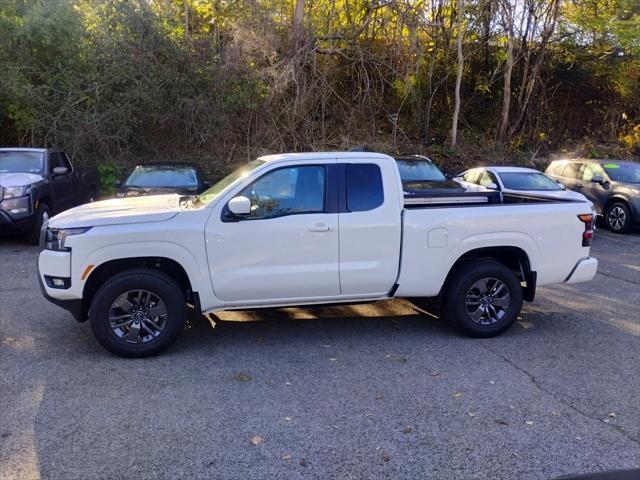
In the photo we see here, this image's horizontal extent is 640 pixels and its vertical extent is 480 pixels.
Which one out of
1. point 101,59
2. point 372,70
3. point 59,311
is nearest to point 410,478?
point 59,311

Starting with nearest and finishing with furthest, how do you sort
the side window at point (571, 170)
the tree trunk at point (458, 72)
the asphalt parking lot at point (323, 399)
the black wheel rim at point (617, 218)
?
the asphalt parking lot at point (323, 399) → the black wheel rim at point (617, 218) → the side window at point (571, 170) → the tree trunk at point (458, 72)

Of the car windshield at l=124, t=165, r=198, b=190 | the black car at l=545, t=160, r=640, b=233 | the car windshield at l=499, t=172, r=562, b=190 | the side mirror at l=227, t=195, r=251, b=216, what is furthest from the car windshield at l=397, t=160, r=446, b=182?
the side mirror at l=227, t=195, r=251, b=216

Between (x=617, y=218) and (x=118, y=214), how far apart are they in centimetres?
1208

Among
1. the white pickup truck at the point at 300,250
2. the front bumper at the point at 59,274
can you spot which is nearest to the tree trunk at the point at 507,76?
the white pickup truck at the point at 300,250

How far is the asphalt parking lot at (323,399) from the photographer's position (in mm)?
3668

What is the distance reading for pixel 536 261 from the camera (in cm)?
611

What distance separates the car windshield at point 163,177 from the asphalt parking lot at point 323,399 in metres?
4.23

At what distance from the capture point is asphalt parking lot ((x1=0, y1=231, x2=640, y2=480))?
3.67m

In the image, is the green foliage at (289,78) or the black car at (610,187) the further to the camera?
the green foliage at (289,78)

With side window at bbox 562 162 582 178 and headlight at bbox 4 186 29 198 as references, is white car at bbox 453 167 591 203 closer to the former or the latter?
side window at bbox 562 162 582 178

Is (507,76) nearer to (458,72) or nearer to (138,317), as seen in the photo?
(458,72)

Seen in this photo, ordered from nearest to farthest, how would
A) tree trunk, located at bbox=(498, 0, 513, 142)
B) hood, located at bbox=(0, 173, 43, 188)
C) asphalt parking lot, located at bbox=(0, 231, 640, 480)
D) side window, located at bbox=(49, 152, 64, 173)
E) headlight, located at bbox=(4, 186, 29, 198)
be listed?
1. asphalt parking lot, located at bbox=(0, 231, 640, 480)
2. headlight, located at bbox=(4, 186, 29, 198)
3. hood, located at bbox=(0, 173, 43, 188)
4. side window, located at bbox=(49, 152, 64, 173)
5. tree trunk, located at bbox=(498, 0, 513, 142)

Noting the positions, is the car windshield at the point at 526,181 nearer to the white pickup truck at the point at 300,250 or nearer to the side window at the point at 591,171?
the side window at the point at 591,171

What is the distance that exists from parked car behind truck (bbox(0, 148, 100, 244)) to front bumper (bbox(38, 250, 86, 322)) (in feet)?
17.4
